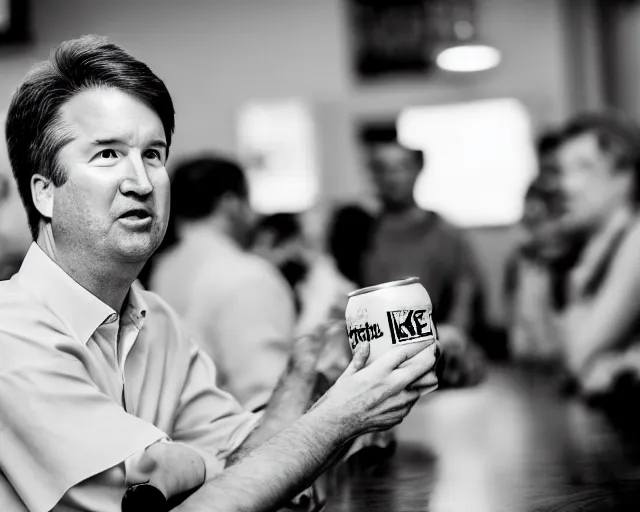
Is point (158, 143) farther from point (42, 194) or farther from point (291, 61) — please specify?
point (291, 61)

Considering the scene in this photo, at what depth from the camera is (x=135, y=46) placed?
5.68 metres

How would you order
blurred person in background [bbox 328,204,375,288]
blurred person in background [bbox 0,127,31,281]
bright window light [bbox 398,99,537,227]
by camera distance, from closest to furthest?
blurred person in background [bbox 0,127,31,281] < blurred person in background [bbox 328,204,375,288] < bright window light [bbox 398,99,537,227]

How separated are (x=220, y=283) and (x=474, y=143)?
3.70m

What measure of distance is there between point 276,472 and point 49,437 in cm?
22

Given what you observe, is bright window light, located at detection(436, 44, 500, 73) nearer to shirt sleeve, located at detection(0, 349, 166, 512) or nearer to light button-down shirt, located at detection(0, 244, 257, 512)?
light button-down shirt, located at detection(0, 244, 257, 512)

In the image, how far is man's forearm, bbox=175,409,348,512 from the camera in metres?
0.81

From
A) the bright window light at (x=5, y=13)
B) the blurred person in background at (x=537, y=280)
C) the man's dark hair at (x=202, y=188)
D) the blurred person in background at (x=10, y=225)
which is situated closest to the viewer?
the blurred person in background at (x=10, y=225)

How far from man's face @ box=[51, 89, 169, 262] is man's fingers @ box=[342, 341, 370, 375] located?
0.80ft

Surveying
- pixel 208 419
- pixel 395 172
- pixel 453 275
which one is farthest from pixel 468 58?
pixel 208 419

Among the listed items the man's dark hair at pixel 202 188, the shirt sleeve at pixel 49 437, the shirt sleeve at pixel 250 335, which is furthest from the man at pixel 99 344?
the man's dark hair at pixel 202 188

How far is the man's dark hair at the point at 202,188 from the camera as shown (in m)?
2.52

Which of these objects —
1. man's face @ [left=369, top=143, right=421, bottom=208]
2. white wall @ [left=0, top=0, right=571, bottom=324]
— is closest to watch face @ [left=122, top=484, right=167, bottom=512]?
man's face @ [left=369, top=143, right=421, bottom=208]

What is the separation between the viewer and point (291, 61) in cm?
571

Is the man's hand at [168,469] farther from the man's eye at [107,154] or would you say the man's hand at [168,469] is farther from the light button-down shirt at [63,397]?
the man's eye at [107,154]
